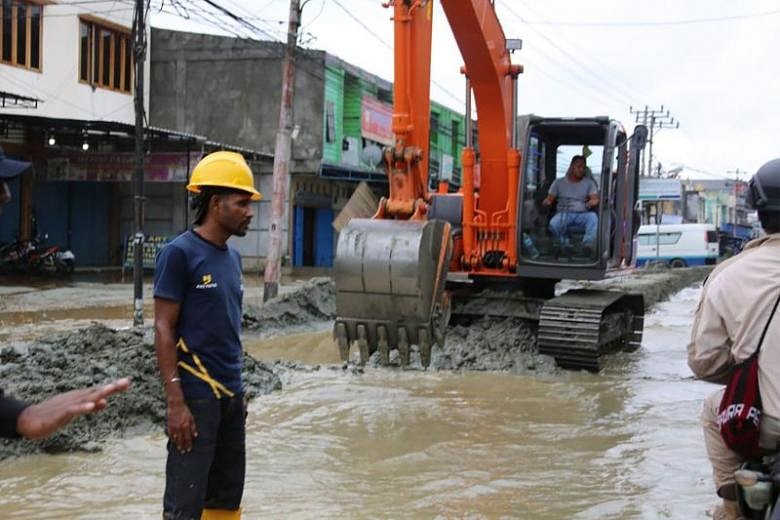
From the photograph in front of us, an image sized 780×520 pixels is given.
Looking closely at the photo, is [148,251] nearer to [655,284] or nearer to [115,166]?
[115,166]

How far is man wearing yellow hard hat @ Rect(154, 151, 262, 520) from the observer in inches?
154

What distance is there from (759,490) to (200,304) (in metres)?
2.34

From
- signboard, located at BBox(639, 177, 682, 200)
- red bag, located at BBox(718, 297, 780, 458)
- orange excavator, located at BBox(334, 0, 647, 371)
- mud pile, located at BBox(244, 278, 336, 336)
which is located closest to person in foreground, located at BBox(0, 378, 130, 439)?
red bag, located at BBox(718, 297, 780, 458)

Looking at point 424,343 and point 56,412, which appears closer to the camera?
point 56,412

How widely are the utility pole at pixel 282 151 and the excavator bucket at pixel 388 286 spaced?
9919 millimetres

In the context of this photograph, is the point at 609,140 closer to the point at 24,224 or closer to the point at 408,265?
the point at 408,265

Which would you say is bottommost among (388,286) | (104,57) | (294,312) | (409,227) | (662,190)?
(294,312)

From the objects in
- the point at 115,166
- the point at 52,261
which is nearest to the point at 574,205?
Answer: the point at 115,166

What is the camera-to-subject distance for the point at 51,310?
1712 cm

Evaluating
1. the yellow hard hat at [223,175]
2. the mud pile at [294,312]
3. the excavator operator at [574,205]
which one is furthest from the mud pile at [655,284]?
the yellow hard hat at [223,175]

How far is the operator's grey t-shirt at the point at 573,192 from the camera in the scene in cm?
1112

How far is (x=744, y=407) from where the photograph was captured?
10.6ft

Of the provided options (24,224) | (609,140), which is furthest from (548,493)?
(24,224)

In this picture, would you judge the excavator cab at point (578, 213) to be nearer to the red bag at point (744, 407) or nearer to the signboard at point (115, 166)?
the red bag at point (744, 407)
